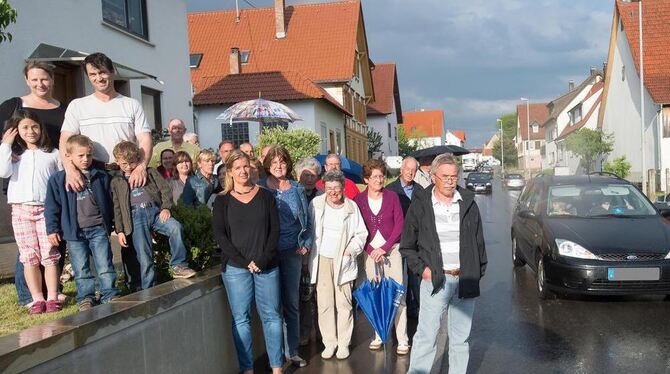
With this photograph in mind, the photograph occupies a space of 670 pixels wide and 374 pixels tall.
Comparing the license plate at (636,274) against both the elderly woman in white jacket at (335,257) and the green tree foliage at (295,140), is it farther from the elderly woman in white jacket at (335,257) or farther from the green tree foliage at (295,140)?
the green tree foliage at (295,140)

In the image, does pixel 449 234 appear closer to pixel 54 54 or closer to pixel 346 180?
pixel 346 180

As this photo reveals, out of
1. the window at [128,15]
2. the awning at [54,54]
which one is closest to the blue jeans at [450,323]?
the awning at [54,54]

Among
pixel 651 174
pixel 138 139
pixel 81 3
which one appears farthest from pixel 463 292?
pixel 651 174

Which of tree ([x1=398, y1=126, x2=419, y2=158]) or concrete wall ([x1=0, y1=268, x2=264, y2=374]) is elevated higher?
tree ([x1=398, y1=126, x2=419, y2=158])

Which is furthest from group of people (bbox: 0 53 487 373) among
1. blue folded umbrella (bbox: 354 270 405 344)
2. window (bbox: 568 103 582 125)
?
window (bbox: 568 103 582 125)

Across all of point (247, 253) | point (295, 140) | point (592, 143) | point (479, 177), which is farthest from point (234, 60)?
point (247, 253)

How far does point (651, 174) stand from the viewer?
31.4 meters

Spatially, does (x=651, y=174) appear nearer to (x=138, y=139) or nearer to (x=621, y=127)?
(x=621, y=127)

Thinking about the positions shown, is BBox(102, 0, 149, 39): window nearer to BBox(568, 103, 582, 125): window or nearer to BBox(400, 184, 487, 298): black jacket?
BBox(400, 184, 487, 298): black jacket

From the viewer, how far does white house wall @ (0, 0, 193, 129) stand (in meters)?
10.5

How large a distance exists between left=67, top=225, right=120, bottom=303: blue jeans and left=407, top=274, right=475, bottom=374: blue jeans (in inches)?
96.5

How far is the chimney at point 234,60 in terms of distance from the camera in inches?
1324

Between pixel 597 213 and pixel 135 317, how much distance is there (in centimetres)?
682

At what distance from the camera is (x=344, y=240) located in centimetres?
589
